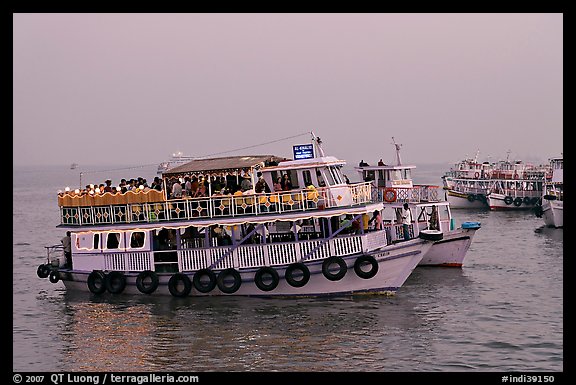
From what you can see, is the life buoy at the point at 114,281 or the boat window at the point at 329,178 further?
the life buoy at the point at 114,281

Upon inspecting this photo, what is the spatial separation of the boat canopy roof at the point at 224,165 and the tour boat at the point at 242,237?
54 millimetres

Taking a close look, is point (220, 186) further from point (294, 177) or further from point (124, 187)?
point (124, 187)

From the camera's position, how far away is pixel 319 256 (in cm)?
2994

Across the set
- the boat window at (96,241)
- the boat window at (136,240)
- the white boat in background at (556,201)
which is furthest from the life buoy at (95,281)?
the white boat in background at (556,201)

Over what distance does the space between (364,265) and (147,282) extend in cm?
842

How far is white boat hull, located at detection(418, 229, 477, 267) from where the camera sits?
129ft

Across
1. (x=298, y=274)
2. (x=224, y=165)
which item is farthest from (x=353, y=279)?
(x=224, y=165)

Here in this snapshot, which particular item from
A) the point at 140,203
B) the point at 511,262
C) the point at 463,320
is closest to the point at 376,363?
the point at 463,320

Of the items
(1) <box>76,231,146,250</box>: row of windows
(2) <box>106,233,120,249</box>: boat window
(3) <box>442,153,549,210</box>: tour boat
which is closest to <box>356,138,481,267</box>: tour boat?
(1) <box>76,231,146,250</box>: row of windows

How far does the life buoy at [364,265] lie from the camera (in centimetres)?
2938

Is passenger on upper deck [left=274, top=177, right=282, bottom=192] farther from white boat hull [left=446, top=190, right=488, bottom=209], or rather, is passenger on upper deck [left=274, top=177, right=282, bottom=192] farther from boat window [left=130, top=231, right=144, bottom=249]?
white boat hull [left=446, top=190, right=488, bottom=209]

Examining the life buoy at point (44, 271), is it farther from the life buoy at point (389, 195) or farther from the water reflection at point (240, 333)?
the life buoy at point (389, 195)

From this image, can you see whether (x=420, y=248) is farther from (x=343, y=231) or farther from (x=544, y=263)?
(x=544, y=263)
